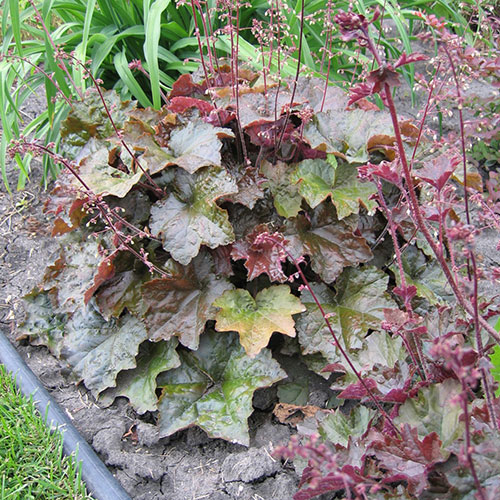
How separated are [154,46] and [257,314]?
56.9 inches

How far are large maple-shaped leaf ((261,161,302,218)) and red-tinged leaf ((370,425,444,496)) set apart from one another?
3.11 feet

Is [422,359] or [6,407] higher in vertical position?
[422,359]

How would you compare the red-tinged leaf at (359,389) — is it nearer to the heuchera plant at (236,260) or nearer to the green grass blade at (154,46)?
the heuchera plant at (236,260)

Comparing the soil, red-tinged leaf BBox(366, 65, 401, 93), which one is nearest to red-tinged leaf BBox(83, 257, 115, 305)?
the soil

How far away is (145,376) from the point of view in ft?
6.41

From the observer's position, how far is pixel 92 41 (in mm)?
2930

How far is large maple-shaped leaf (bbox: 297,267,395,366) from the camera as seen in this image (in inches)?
71.3

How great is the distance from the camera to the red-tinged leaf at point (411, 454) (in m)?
1.15

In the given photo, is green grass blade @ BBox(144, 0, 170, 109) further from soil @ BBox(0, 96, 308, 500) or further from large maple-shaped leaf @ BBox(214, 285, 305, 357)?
soil @ BBox(0, 96, 308, 500)

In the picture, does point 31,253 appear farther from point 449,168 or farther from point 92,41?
point 449,168

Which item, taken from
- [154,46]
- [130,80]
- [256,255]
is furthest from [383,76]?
[130,80]

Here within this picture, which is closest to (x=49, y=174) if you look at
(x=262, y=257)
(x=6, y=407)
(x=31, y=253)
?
(x=31, y=253)

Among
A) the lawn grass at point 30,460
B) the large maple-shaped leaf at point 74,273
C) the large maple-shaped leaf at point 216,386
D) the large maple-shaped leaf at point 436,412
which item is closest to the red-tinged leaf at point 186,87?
the large maple-shaped leaf at point 74,273

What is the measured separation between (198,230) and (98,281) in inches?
16.6
